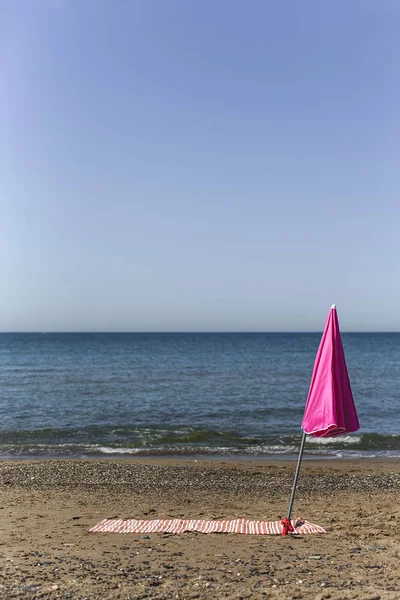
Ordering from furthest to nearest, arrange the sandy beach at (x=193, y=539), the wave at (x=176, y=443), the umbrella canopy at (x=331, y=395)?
the wave at (x=176, y=443)
the umbrella canopy at (x=331, y=395)
the sandy beach at (x=193, y=539)

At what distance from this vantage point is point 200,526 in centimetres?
889

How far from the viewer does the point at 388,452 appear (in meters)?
18.3

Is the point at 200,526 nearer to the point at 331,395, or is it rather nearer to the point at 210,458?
the point at 331,395

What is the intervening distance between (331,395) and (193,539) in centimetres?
287

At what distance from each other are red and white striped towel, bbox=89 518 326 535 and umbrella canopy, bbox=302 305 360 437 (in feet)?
5.89

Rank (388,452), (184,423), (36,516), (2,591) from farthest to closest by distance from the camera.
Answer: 1. (184,423)
2. (388,452)
3. (36,516)
4. (2,591)

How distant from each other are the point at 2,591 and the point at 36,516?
4.08 metres

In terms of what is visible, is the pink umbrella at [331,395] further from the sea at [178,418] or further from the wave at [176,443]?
the wave at [176,443]

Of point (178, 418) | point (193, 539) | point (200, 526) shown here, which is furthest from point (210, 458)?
point (193, 539)

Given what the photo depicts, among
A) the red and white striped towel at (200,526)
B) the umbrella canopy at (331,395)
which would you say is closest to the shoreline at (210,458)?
the red and white striped towel at (200,526)

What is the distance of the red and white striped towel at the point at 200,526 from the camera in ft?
28.4

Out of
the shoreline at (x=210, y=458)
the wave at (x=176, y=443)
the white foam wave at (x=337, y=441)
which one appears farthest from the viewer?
the white foam wave at (x=337, y=441)

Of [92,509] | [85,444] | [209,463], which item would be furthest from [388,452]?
[92,509]

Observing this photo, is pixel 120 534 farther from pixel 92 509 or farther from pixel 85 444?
pixel 85 444
